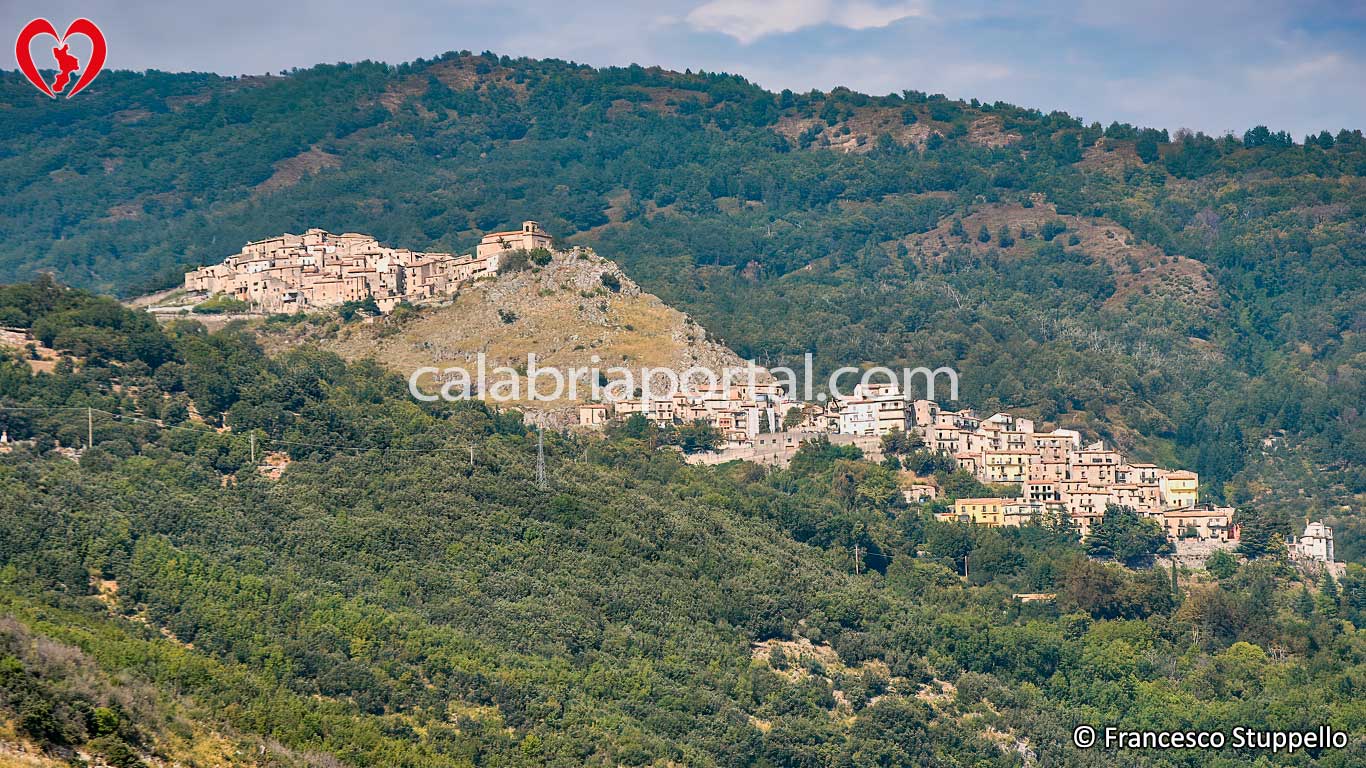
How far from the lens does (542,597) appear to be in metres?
53.7

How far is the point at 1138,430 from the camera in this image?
290 ft

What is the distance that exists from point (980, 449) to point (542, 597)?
26801 mm

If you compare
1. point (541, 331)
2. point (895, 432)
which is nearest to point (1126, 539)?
point (895, 432)

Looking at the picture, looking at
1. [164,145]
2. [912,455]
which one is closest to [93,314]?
[912,455]

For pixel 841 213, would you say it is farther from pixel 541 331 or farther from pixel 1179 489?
pixel 1179 489

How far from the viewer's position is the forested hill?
93875mm

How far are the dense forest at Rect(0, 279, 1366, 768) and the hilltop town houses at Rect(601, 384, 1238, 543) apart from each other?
183cm

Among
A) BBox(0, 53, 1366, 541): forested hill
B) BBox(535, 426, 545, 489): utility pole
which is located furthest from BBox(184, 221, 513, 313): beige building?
BBox(535, 426, 545, 489): utility pole

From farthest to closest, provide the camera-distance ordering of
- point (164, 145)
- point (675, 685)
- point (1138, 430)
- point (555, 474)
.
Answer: point (164, 145), point (1138, 430), point (555, 474), point (675, 685)

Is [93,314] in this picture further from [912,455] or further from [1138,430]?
[1138,430]

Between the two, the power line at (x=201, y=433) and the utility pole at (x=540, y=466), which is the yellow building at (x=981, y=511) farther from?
the power line at (x=201, y=433)

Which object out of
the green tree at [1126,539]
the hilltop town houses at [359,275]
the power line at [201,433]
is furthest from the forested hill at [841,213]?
the power line at [201,433]

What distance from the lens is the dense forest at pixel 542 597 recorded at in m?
44.4

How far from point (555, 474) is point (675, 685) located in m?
13.4
